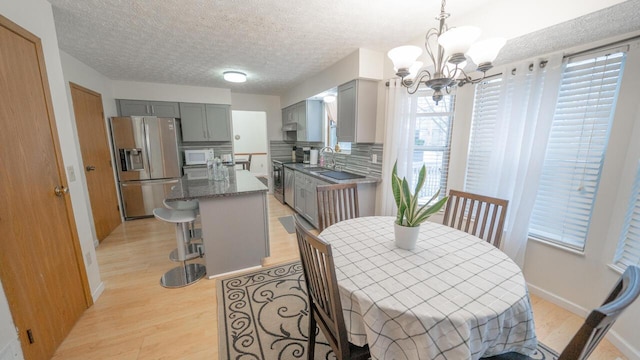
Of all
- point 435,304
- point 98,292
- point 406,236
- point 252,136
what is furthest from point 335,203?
point 252,136

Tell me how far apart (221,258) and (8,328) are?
1301mm

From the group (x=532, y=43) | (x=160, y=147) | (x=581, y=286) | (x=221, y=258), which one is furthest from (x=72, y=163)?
(x=581, y=286)

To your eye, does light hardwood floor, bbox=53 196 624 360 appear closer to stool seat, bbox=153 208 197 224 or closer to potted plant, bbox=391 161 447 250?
stool seat, bbox=153 208 197 224

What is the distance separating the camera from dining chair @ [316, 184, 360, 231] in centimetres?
197

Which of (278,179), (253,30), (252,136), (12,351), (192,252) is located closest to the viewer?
(12,351)

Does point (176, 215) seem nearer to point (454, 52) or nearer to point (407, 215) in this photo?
point (407, 215)

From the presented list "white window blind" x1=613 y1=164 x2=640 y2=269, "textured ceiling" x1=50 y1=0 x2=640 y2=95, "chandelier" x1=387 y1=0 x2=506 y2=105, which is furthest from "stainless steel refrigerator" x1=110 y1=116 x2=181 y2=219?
"white window blind" x1=613 y1=164 x2=640 y2=269

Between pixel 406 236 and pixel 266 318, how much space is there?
49.6 inches

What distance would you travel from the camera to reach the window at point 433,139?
2715 mm

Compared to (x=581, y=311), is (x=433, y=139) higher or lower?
higher

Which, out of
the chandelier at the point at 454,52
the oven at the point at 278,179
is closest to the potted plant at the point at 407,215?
the chandelier at the point at 454,52

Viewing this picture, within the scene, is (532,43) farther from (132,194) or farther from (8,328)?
(132,194)

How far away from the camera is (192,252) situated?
108 inches

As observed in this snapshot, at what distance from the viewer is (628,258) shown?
1586 mm
